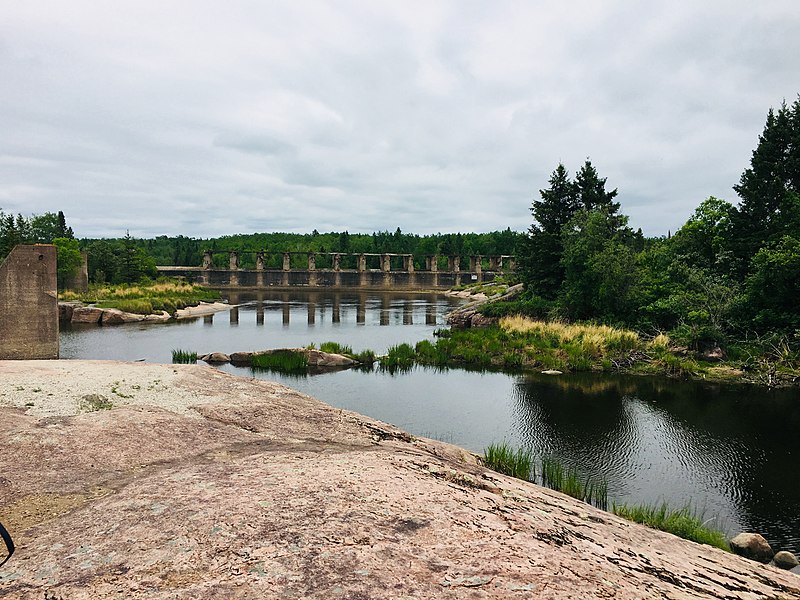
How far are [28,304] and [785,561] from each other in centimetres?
2483

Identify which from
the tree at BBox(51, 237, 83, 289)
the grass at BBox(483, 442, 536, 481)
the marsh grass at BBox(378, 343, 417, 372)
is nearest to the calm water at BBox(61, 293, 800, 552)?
the marsh grass at BBox(378, 343, 417, 372)

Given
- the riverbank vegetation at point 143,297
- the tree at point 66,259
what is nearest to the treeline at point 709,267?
the riverbank vegetation at point 143,297

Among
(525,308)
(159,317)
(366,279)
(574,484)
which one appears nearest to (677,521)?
(574,484)

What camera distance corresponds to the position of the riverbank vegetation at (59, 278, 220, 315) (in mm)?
47562

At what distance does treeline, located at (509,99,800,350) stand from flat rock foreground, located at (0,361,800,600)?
808 inches

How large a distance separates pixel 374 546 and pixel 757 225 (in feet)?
99.2

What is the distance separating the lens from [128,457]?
9.06m

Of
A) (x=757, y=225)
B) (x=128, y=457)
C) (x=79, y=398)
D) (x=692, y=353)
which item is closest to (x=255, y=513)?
(x=128, y=457)

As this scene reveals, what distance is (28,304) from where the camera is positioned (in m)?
22.7

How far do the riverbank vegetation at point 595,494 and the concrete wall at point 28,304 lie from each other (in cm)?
1851

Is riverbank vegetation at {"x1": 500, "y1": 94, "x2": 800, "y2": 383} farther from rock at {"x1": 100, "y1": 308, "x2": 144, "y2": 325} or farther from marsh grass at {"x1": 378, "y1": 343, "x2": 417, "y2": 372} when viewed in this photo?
rock at {"x1": 100, "y1": 308, "x2": 144, "y2": 325}

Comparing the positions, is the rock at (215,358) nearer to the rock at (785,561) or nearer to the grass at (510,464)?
the grass at (510,464)

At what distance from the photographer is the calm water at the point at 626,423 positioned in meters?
12.2

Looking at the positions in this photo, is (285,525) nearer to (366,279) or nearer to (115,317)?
(115,317)
